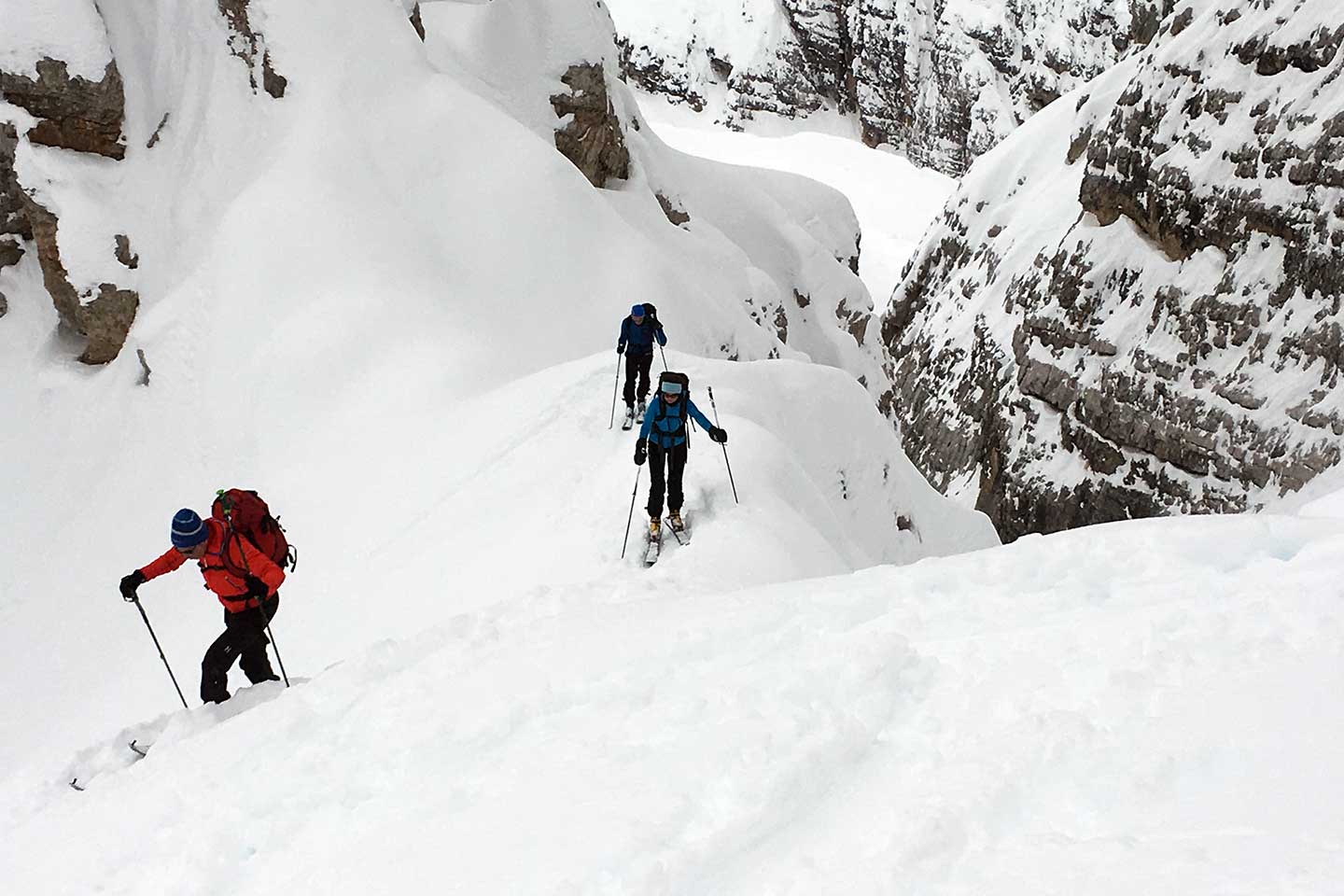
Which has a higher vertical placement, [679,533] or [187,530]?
[187,530]

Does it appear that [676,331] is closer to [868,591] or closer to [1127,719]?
[868,591]

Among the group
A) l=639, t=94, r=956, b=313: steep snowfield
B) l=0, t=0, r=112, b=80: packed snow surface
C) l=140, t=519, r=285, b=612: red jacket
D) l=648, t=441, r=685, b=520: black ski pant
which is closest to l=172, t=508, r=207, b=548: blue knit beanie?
l=140, t=519, r=285, b=612: red jacket

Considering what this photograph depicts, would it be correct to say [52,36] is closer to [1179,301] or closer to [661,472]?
[661,472]

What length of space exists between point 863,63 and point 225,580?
302ft

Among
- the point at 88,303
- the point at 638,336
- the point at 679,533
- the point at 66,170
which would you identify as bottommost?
the point at 679,533

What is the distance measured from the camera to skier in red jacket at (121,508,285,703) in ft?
21.1

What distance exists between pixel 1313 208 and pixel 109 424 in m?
31.0

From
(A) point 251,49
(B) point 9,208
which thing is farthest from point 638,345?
(B) point 9,208

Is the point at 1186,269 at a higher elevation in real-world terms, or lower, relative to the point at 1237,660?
lower

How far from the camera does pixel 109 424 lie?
58.9 feet

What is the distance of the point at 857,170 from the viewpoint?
252 feet

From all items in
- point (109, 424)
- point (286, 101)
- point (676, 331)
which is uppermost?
point (286, 101)

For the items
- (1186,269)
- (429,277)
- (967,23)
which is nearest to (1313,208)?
(1186,269)

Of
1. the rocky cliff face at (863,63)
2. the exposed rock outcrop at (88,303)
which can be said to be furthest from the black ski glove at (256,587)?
the rocky cliff face at (863,63)
